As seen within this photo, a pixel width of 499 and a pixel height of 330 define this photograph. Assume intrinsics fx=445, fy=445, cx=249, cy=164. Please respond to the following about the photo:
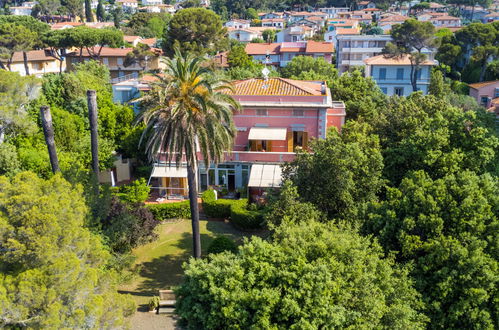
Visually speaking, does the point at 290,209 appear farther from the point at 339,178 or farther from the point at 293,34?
the point at 293,34

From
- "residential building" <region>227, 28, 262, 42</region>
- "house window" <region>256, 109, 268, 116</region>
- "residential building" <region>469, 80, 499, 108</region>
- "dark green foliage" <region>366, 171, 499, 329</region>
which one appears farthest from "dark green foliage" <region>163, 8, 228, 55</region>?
"residential building" <region>227, 28, 262, 42</region>

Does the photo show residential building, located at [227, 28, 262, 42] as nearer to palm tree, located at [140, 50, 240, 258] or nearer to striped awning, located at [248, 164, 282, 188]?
striped awning, located at [248, 164, 282, 188]

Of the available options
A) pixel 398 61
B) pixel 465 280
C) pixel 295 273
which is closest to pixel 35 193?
pixel 295 273

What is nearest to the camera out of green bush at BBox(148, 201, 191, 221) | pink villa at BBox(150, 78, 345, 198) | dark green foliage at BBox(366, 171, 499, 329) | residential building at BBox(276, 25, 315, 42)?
dark green foliage at BBox(366, 171, 499, 329)

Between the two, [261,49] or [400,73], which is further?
[261,49]

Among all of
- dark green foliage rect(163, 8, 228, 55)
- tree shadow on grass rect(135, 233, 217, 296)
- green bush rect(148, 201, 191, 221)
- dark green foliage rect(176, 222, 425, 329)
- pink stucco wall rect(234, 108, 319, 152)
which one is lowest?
tree shadow on grass rect(135, 233, 217, 296)

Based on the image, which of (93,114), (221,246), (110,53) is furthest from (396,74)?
(93,114)
